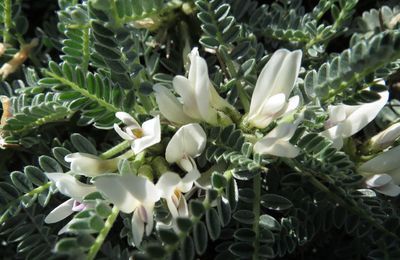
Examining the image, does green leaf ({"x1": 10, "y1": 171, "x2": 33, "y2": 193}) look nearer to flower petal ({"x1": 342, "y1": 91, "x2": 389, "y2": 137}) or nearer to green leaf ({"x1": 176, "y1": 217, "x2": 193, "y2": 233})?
green leaf ({"x1": 176, "y1": 217, "x2": 193, "y2": 233})

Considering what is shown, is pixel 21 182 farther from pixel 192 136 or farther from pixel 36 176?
pixel 192 136

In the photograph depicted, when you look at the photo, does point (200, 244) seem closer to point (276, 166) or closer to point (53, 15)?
point (276, 166)

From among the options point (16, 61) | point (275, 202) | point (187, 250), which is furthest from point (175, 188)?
point (16, 61)

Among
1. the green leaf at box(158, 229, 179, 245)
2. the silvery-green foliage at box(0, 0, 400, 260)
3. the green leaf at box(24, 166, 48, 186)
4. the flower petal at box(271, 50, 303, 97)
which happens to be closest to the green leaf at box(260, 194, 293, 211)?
the silvery-green foliage at box(0, 0, 400, 260)

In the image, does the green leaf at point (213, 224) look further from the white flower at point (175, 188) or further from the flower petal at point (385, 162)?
the flower petal at point (385, 162)

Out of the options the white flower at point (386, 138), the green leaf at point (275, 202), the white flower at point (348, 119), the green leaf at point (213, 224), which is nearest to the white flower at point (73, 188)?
the green leaf at point (213, 224)

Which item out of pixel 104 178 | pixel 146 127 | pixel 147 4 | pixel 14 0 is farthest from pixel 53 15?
pixel 104 178
